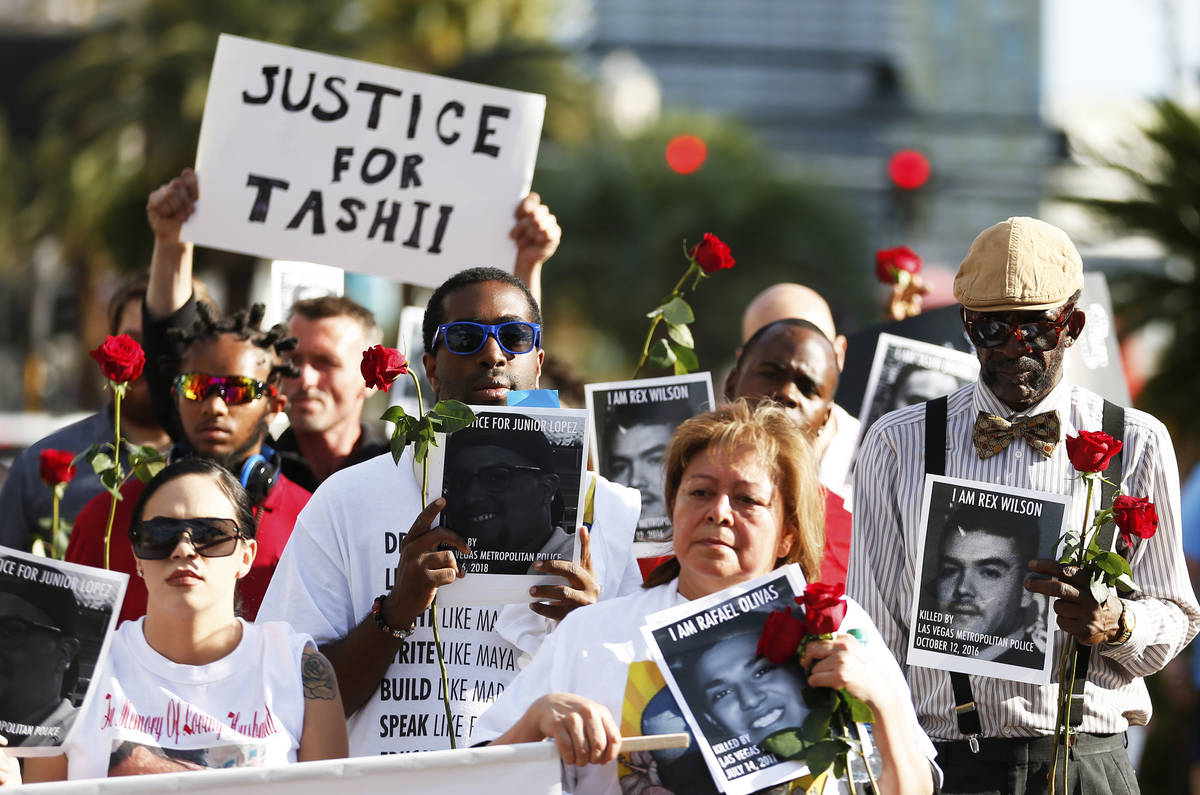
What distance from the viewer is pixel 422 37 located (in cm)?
2517

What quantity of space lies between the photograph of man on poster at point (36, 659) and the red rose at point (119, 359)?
854 mm

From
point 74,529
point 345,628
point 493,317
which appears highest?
point 493,317

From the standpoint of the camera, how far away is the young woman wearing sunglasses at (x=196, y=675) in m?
3.39

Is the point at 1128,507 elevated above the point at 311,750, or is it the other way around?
the point at 1128,507

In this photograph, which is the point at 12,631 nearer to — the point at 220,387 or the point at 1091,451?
the point at 220,387

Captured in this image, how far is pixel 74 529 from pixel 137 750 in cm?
123

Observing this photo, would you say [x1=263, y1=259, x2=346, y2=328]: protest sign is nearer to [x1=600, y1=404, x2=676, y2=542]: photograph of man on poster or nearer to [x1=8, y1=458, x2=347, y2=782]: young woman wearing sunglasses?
[x1=600, y1=404, x2=676, y2=542]: photograph of man on poster

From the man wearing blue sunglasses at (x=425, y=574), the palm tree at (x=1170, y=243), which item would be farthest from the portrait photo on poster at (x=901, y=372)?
the palm tree at (x=1170, y=243)

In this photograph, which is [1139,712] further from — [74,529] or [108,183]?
[108,183]

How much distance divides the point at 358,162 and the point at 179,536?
223 cm

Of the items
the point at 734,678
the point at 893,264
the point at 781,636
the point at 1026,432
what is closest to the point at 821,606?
the point at 781,636

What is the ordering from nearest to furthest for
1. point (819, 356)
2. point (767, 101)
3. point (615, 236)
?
point (819, 356) < point (615, 236) < point (767, 101)

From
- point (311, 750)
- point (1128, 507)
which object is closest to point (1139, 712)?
point (1128, 507)

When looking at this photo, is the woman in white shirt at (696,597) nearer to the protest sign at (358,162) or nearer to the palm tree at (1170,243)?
the protest sign at (358,162)
